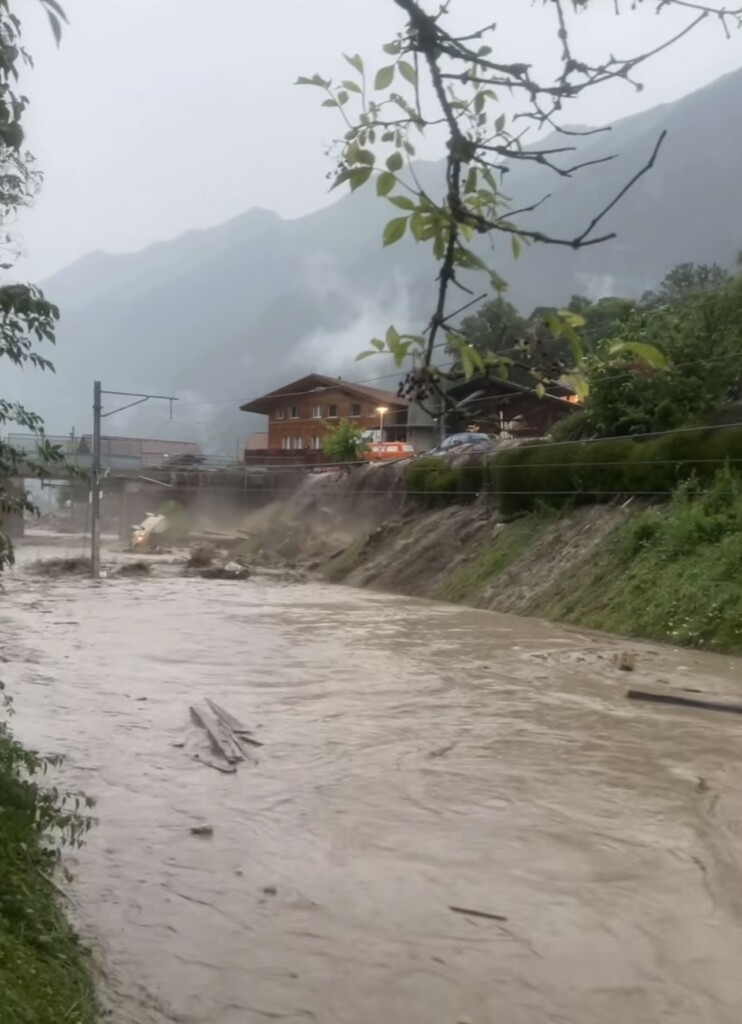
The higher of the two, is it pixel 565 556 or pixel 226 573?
pixel 565 556

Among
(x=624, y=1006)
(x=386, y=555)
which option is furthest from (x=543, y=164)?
(x=386, y=555)

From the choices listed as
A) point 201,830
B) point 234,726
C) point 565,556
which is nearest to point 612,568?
point 565,556

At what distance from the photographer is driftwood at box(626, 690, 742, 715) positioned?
43.0 ft

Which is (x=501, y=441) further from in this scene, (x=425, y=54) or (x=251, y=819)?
(x=425, y=54)

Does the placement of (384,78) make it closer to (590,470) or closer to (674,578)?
(674,578)

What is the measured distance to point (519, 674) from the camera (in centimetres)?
1656

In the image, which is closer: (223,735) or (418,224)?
(418,224)

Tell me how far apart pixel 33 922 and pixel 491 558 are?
23.9 meters

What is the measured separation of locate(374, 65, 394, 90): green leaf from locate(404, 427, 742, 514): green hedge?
22154 mm

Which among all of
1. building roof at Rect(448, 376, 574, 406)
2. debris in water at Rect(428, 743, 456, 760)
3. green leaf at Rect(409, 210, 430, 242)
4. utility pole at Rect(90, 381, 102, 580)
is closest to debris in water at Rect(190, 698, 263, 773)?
debris in water at Rect(428, 743, 456, 760)

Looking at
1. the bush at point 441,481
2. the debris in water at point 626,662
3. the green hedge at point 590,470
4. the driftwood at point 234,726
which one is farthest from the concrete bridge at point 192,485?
the driftwood at point 234,726

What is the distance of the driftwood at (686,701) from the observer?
516 inches

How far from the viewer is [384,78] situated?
6.90 ft

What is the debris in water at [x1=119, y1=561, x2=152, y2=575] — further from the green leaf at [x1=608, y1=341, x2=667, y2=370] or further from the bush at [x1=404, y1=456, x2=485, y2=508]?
the green leaf at [x1=608, y1=341, x2=667, y2=370]
